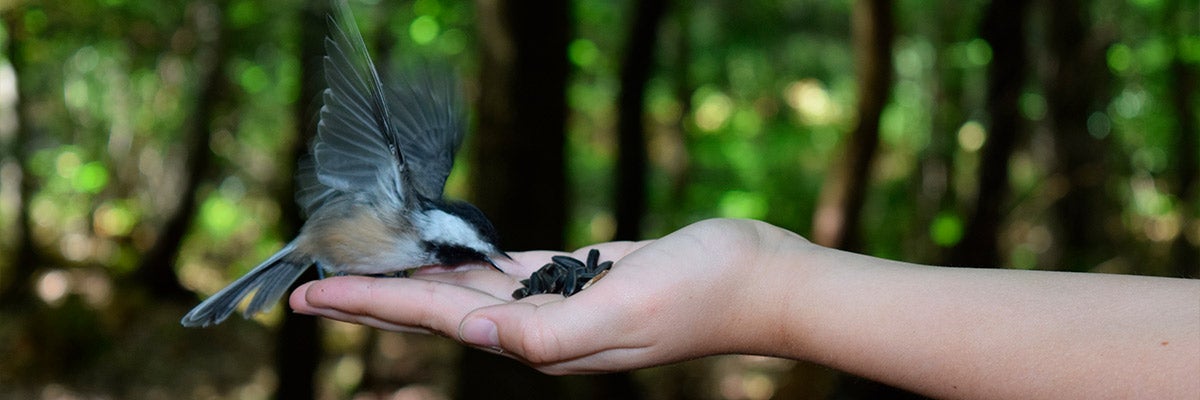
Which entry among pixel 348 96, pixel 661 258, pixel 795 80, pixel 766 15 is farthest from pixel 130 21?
pixel 661 258

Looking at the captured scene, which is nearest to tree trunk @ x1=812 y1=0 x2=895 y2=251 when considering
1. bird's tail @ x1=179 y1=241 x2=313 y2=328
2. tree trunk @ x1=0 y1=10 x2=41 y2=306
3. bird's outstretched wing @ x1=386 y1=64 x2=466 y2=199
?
bird's outstretched wing @ x1=386 y1=64 x2=466 y2=199

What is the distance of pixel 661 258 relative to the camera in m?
1.77

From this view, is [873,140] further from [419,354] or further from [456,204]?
[419,354]

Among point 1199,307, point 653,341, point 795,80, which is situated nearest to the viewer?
point 1199,307

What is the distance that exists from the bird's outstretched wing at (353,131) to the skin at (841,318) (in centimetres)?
43

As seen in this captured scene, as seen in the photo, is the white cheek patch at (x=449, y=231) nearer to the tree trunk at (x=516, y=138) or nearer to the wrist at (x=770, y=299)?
the wrist at (x=770, y=299)

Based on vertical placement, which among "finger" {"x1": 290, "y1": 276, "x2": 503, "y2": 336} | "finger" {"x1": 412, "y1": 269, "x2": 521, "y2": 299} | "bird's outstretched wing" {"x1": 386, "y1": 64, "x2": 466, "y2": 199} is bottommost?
"finger" {"x1": 412, "y1": 269, "x2": 521, "y2": 299}

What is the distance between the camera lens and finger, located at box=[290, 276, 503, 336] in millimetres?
1873

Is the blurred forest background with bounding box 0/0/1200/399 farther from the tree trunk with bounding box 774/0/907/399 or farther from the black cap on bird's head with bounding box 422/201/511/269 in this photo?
the black cap on bird's head with bounding box 422/201/511/269

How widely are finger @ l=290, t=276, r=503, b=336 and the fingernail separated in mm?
156

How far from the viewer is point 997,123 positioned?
529 cm

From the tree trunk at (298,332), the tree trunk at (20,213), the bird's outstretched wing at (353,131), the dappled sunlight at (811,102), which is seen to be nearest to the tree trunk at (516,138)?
the tree trunk at (298,332)

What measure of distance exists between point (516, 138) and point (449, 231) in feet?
5.59

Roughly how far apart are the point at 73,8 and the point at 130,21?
0.52 metres
